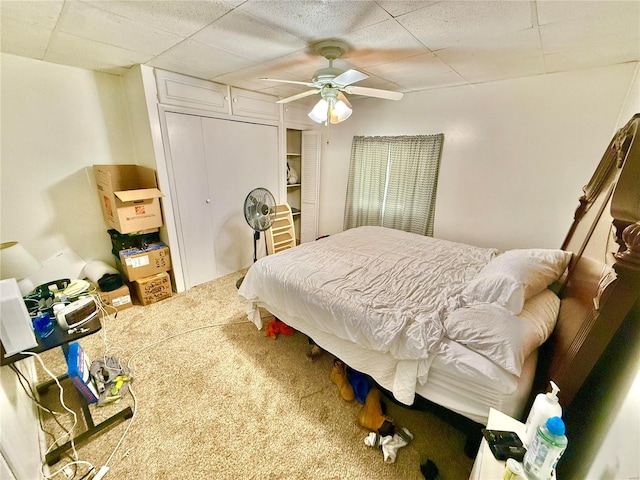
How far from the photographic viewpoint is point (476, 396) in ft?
3.76

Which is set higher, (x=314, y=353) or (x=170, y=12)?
(x=170, y=12)

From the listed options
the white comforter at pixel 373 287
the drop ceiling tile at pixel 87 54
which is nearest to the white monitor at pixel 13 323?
the white comforter at pixel 373 287

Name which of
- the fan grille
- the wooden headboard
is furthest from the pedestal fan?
the wooden headboard

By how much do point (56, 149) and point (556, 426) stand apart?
3.68 meters

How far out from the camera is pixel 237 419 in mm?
1484

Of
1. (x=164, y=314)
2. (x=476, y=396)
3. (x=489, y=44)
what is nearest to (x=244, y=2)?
(x=489, y=44)

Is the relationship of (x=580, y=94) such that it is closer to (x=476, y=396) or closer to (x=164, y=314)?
(x=476, y=396)

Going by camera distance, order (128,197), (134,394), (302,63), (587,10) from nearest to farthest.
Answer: (587,10)
(134,394)
(302,63)
(128,197)

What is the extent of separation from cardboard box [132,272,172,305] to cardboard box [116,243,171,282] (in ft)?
0.18

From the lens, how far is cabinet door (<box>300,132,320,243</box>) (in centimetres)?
386

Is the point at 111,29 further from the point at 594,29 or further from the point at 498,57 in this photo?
the point at 594,29

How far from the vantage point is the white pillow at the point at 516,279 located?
132 cm

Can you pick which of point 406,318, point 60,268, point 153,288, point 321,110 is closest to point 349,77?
point 321,110

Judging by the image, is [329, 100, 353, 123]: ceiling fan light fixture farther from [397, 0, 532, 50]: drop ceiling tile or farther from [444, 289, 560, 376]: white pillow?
[444, 289, 560, 376]: white pillow
